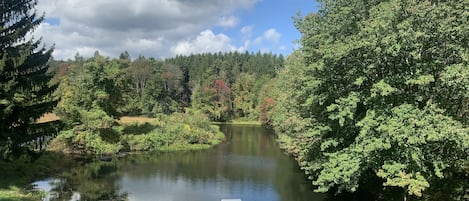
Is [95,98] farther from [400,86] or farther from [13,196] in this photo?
[400,86]

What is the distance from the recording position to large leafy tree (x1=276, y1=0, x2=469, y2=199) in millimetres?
12992

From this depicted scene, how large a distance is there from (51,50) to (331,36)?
52.4 feet

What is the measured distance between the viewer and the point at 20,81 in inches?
806

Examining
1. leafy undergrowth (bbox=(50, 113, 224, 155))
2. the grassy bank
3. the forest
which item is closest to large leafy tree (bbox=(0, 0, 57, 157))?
the forest

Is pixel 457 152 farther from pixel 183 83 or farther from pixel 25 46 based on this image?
pixel 183 83

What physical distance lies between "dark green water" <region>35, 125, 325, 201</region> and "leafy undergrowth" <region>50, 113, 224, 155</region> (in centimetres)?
302

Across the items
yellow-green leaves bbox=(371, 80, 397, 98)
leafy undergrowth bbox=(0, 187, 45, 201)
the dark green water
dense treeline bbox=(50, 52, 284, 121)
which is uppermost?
dense treeline bbox=(50, 52, 284, 121)

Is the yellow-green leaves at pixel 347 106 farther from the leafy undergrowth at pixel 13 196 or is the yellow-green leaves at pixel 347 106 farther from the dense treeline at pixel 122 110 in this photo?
the dense treeline at pixel 122 110

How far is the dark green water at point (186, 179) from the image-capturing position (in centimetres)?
2233

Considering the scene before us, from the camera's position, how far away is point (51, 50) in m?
22.1

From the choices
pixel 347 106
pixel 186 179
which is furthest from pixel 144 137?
pixel 347 106

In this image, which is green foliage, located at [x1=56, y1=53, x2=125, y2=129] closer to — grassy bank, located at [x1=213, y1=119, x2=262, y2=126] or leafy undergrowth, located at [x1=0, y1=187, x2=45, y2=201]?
leafy undergrowth, located at [x1=0, y1=187, x2=45, y2=201]

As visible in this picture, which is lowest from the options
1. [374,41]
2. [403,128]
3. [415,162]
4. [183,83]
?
[415,162]


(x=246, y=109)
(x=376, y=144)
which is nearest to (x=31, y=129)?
(x=376, y=144)
